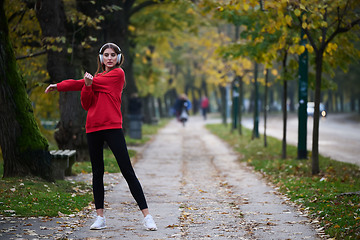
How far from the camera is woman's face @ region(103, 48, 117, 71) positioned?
6.33 m

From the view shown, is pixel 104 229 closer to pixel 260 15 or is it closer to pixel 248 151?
pixel 260 15

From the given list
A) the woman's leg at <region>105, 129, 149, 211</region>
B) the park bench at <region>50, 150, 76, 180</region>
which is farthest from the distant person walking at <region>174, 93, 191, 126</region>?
the woman's leg at <region>105, 129, 149, 211</region>

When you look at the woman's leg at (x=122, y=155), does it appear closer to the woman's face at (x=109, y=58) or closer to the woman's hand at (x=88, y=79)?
the woman's hand at (x=88, y=79)

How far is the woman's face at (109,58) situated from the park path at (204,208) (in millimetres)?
1850

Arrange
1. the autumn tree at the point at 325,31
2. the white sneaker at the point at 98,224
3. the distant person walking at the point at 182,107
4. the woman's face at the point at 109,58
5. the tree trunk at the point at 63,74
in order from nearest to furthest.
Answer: the woman's face at the point at 109,58
the white sneaker at the point at 98,224
the autumn tree at the point at 325,31
the tree trunk at the point at 63,74
the distant person walking at the point at 182,107

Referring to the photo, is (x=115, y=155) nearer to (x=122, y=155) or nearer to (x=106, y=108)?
(x=122, y=155)

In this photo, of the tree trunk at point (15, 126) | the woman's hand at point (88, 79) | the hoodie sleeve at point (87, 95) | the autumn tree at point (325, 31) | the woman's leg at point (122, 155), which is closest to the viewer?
the woman's hand at point (88, 79)

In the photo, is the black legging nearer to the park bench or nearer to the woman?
the woman

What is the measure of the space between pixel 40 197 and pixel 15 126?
1.48m

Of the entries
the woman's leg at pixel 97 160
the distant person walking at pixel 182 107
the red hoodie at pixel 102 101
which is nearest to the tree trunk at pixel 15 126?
the woman's leg at pixel 97 160

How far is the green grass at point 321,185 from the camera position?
649cm

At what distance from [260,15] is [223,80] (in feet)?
38.2

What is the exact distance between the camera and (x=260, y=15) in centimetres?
1338

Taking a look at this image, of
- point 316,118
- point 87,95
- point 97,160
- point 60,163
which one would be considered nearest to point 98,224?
point 97,160
